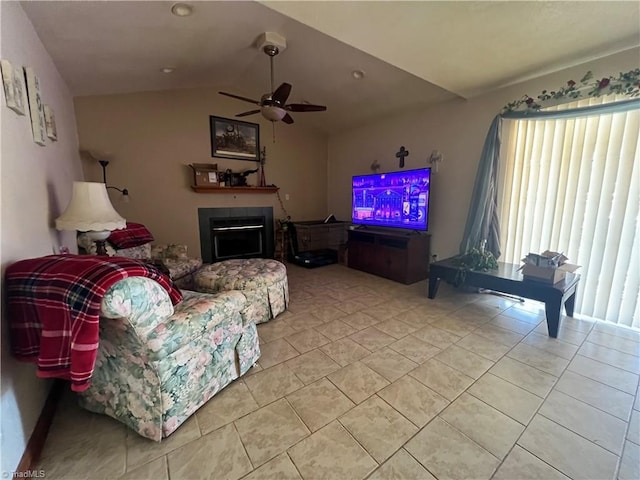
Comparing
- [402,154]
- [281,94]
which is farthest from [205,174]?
[402,154]

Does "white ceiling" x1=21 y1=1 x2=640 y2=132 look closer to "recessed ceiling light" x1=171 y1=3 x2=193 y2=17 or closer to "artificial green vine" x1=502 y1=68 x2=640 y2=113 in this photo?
"recessed ceiling light" x1=171 y1=3 x2=193 y2=17

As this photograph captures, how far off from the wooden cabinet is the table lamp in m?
3.05

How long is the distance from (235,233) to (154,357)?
3442mm

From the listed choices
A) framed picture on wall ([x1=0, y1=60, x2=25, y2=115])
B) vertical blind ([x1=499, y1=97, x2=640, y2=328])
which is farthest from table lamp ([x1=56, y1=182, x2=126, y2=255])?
vertical blind ([x1=499, y1=97, x2=640, y2=328])

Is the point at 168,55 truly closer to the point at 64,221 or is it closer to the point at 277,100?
the point at 277,100

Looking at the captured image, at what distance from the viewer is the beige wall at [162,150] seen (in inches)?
136

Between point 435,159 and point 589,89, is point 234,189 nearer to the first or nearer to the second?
point 435,159

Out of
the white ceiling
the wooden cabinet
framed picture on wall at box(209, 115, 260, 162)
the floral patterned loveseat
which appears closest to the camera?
the floral patterned loveseat

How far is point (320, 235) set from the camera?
4934 mm

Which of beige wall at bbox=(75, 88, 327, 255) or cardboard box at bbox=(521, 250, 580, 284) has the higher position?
beige wall at bbox=(75, 88, 327, 255)

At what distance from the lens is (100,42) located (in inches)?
87.1

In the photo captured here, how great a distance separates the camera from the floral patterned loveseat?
119 centimetres

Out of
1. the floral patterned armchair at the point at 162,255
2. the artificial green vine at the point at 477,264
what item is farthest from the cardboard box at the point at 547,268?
the floral patterned armchair at the point at 162,255

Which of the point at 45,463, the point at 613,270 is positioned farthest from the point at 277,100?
the point at 613,270
